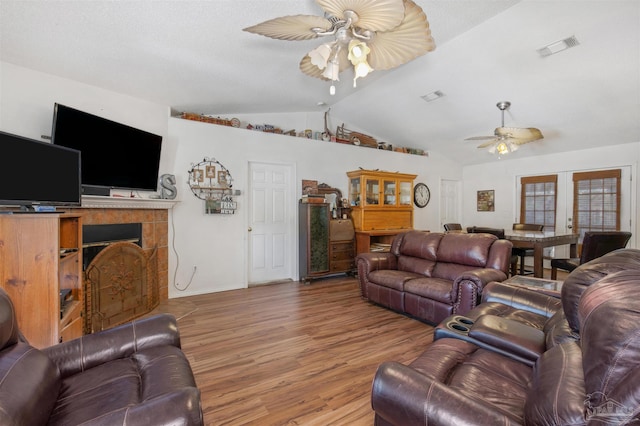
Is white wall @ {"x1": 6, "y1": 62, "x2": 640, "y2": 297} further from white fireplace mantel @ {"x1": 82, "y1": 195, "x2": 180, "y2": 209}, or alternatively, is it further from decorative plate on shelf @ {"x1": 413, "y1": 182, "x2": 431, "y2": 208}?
white fireplace mantel @ {"x1": 82, "y1": 195, "x2": 180, "y2": 209}

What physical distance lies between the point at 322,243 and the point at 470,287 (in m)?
2.61

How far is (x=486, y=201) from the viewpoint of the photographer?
681 cm

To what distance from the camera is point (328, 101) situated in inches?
189

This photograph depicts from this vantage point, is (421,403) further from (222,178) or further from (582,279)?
(222,178)

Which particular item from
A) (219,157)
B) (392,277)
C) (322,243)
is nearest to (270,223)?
(322,243)

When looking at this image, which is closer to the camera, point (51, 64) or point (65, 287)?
point (65, 287)

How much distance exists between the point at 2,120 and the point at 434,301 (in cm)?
443

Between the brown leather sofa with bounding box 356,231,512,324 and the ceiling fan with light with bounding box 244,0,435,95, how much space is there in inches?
81.5

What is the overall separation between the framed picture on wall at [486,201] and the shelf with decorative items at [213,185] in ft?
18.7

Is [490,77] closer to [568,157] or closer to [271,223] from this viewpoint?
[568,157]

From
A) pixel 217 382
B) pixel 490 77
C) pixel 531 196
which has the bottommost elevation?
pixel 217 382

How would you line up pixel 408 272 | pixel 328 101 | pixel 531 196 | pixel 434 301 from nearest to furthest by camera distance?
pixel 434 301 < pixel 408 272 < pixel 328 101 < pixel 531 196

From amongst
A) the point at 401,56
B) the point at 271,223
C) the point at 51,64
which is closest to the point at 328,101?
the point at 271,223

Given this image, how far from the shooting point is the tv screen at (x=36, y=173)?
69.8 inches
